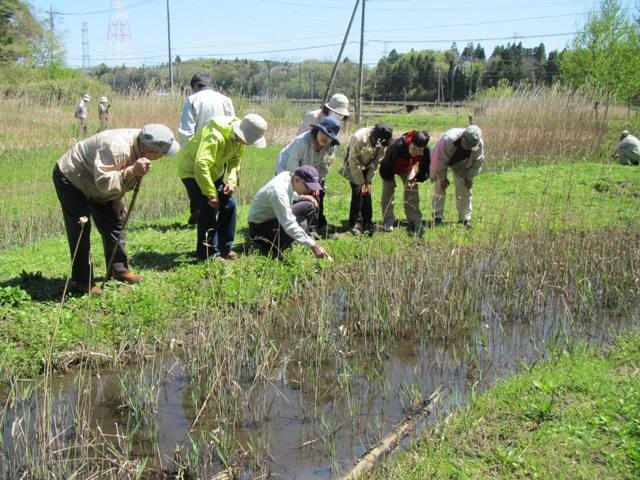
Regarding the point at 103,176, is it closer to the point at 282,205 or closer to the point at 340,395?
the point at 282,205

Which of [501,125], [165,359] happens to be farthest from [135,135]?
[501,125]

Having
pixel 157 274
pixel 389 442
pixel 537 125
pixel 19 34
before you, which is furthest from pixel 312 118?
pixel 19 34

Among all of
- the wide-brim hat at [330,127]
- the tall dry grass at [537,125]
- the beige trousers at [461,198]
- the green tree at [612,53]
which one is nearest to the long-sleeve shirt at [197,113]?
the wide-brim hat at [330,127]

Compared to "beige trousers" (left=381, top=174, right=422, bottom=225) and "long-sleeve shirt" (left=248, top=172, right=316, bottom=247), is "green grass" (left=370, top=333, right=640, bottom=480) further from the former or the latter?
"beige trousers" (left=381, top=174, right=422, bottom=225)

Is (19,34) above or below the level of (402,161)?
above

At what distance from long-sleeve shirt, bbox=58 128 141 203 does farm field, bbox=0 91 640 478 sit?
3.22 ft

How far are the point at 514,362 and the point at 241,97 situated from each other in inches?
627

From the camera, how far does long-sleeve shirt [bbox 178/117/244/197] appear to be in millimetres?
6145

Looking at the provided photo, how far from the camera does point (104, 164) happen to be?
519 centimetres

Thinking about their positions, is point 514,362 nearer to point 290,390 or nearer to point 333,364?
point 333,364

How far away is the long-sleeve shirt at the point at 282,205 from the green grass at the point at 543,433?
2.35 meters

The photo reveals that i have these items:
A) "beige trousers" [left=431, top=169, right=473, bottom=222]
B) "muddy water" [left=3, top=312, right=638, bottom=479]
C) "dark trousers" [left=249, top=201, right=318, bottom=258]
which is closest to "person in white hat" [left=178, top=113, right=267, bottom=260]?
"dark trousers" [left=249, top=201, right=318, bottom=258]

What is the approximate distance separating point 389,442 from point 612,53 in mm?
22459

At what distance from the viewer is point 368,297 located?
5.79 meters
